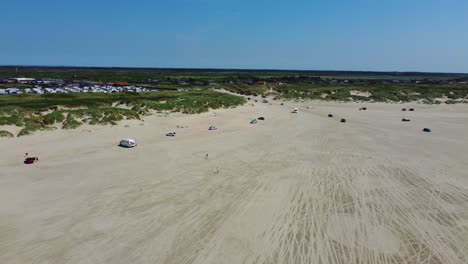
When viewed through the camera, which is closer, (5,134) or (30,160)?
(30,160)

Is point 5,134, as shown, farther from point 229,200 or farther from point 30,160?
point 229,200

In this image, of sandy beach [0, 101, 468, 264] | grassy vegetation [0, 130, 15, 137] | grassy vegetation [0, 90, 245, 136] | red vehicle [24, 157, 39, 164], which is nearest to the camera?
sandy beach [0, 101, 468, 264]

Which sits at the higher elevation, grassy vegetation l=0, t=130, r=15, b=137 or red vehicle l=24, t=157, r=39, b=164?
grassy vegetation l=0, t=130, r=15, b=137

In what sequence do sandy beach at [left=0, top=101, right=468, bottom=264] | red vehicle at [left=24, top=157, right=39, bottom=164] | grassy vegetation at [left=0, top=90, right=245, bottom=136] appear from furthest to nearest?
grassy vegetation at [left=0, top=90, right=245, bottom=136], red vehicle at [left=24, top=157, right=39, bottom=164], sandy beach at [left=0, top=101, right=468, bottom=264]

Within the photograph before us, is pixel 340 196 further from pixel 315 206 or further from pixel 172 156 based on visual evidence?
pixel 172 156

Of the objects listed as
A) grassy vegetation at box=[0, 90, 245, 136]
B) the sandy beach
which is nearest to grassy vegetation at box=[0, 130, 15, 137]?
grassy vegetation at box=[0, 90, 245, 136]

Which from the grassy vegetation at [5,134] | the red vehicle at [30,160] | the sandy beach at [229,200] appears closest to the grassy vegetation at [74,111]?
the grassy vegetation at [5,134]

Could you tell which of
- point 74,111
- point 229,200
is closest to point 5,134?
point 74,111

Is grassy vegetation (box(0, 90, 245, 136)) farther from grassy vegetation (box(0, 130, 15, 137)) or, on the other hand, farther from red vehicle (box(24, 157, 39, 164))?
red vehicle (box(24, 157, 39, 164))

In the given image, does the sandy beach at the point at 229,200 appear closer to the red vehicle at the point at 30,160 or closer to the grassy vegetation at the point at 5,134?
the red vehicle at the point at 30,160
